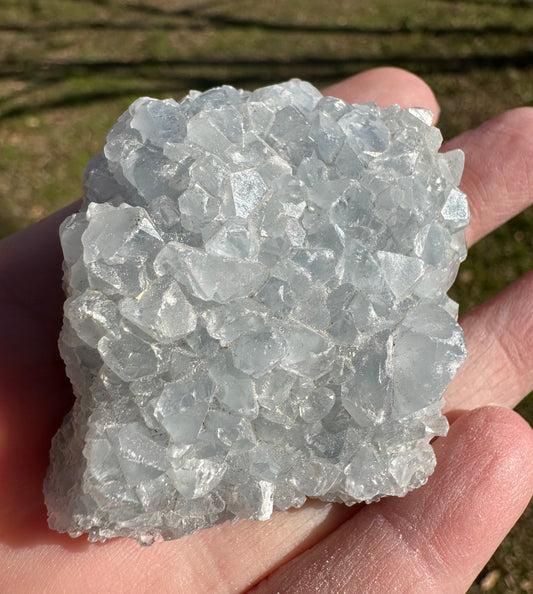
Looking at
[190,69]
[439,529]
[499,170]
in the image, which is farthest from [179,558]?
[190,69]

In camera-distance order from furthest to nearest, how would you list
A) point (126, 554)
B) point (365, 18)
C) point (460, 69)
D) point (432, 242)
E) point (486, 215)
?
1. point (365, 18)
2. point (460, 69)
3. point (486, 215)
4. point (126, 554)
5. point (432, 242)

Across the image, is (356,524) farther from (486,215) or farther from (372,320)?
(486,215)

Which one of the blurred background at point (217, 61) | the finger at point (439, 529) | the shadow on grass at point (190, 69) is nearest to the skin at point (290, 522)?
the finger at point (439, 529)

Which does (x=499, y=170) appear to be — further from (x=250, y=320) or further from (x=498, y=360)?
(x=250, y=320)

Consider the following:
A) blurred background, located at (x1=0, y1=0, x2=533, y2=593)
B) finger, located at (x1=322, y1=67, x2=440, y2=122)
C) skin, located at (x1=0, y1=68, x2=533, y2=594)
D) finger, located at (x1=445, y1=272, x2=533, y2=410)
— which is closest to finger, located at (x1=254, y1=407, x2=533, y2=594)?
skin, located at (x1=0, y1=68, x2=533, y2=594)

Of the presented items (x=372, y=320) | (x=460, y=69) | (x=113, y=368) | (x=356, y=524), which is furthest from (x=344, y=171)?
(x=460, y=69)

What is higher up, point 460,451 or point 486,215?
point 486,215

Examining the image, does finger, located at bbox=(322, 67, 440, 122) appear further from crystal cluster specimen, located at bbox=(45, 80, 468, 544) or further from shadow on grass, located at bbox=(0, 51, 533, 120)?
shadow on grass, located at bbox=(0, 51, 533, 120)
